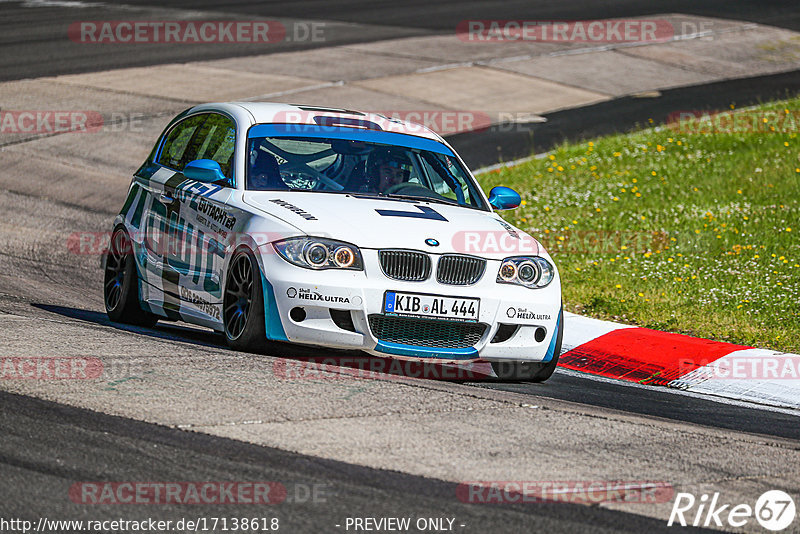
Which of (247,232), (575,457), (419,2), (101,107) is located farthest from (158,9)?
(575,457)

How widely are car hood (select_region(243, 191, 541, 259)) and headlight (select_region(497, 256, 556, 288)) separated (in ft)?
0.18

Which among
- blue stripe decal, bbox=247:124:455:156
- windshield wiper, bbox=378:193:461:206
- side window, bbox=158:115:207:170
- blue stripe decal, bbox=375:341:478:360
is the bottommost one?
blue stripe decal, bbox=375:341:478:360

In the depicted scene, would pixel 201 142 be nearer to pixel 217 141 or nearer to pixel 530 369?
pixel 217 141

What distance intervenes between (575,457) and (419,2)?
29176mm

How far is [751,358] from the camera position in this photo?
927 cm

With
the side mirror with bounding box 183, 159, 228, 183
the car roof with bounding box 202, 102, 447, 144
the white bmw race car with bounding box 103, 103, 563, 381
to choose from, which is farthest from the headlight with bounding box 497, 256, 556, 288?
the side mirror with bounding box 183, 159, 228, 183

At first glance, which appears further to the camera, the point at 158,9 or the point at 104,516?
the point at 158,9

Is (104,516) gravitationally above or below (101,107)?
above

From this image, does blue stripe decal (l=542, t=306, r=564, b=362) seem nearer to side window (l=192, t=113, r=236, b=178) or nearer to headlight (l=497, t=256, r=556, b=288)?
headlight (l=497, t=256, r=556, b=288)

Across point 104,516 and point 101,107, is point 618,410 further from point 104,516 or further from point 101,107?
point 101,107

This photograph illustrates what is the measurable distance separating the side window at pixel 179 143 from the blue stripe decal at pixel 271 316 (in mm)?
2214

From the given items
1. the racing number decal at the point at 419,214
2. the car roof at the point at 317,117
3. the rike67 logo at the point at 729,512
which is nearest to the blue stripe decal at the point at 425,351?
the racing number decal at the point at 419,214

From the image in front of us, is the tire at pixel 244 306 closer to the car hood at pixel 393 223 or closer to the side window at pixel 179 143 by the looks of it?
the car hood at pixel 393 223

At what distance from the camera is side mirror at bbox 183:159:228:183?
27.6ft
